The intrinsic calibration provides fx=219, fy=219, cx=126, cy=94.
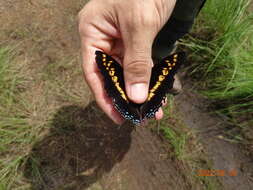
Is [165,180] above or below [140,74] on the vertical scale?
below

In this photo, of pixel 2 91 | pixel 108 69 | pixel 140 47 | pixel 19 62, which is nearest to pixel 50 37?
pixel 19 62

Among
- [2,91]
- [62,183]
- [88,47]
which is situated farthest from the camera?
[2,91]

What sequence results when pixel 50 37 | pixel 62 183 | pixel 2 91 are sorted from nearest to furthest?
1. pixel 62 183
2. pixel 2 91
3. pixel 50 37

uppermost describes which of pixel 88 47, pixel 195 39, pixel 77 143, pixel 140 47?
pixel 140 47

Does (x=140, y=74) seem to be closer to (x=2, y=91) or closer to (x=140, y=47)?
(x=140, y=47)

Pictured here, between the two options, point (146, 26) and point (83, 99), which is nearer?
point (146, 26)

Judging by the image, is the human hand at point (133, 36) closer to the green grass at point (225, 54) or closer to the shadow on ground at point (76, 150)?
the shadow on ground at point (76, 150)
